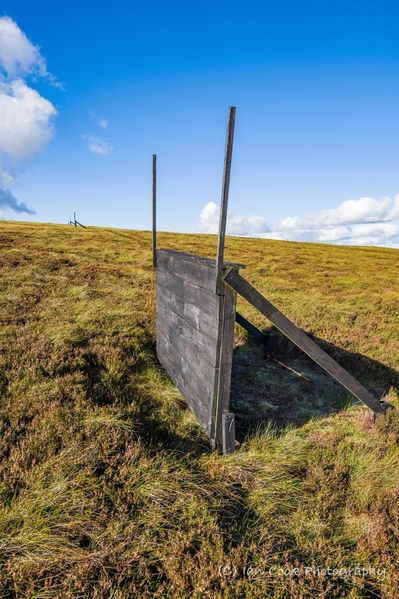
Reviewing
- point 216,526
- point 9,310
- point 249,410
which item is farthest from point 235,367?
point 9,310

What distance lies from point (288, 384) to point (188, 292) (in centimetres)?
317

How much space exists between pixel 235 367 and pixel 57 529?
4.82 metres

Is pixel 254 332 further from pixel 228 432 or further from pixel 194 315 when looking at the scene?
pixel 228 432

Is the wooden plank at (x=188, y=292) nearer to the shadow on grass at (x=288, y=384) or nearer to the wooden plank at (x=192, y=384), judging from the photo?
the wooden plank at (x=192, y=384)

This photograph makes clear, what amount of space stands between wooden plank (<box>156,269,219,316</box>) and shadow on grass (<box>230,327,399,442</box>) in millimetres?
2041

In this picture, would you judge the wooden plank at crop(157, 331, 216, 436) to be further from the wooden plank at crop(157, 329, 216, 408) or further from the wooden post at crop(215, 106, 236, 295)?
the wooden post at crop(215, 106, 236, 295)

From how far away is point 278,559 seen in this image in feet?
8.50

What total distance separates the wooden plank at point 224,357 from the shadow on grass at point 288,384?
2.47 feet

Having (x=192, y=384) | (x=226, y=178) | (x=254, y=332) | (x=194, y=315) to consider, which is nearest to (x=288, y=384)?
(x=254, y=332)

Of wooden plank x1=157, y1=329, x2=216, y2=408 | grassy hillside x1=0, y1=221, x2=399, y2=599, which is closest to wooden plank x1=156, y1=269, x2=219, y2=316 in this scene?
wooden plank x1=157, y1=329, x2=216, y2=408

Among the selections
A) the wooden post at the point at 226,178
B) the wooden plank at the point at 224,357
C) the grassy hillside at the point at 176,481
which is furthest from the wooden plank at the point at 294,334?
the grassy hillside at the point at 176,481

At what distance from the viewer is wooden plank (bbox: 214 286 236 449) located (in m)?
3.75

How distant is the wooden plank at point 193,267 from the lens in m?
3.88

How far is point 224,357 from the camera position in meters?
3.88
